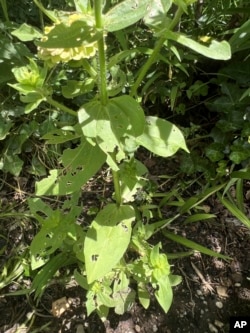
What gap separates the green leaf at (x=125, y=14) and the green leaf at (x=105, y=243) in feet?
1.69

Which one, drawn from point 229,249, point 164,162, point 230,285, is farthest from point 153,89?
point 230,285

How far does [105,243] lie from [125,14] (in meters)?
0.54

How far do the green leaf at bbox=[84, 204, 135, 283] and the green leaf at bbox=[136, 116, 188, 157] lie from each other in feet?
Answer: 0.83

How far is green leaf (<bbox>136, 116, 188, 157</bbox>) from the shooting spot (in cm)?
98

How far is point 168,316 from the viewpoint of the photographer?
4.63ft

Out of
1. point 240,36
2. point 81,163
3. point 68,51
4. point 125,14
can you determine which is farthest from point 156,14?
point 240,36

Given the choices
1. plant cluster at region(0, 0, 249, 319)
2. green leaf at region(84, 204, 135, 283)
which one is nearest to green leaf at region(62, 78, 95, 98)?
plant cluster at region(0, 0, 249, 319)

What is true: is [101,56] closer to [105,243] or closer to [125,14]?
[125,14]

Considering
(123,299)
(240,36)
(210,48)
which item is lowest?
(123,299)

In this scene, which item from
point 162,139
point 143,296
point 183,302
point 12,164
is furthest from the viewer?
point 12,164

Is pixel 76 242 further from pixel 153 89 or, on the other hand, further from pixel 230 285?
Result: pixel 153 89

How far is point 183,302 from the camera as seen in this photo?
4.71 feet

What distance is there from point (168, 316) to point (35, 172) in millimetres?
672

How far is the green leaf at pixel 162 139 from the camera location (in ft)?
3.20
